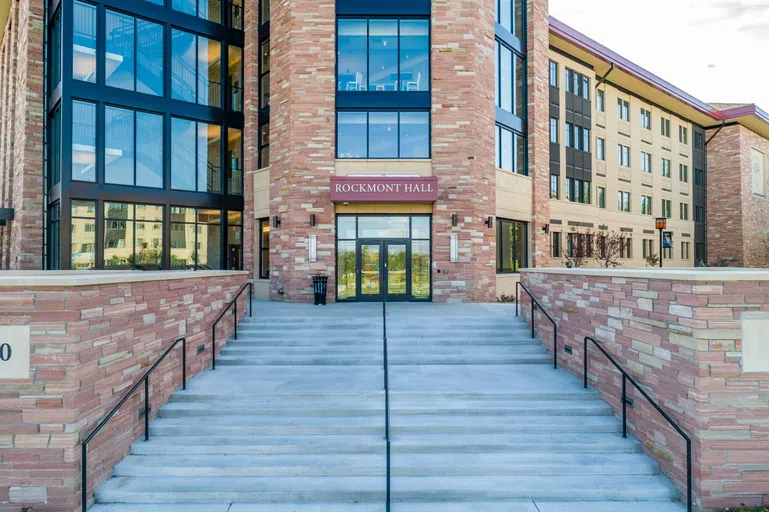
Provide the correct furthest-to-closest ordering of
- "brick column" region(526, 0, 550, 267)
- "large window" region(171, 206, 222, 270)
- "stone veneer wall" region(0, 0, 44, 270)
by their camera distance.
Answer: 1. "brick column" region(526, 0, 550, 267)
2. "large window" region(171, 206, 222, 270)
3. "stone veneer wall" region(0, 0, 44, 270)

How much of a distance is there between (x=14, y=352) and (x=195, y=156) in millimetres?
15944

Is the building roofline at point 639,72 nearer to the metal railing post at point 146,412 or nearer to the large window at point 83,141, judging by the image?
the large window at point 83,141

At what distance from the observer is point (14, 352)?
533 centimetres

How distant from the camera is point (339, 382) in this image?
8375mm

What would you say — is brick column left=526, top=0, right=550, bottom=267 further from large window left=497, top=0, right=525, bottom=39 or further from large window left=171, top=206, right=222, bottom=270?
large window left=171, top=206, right=222, bottom=270

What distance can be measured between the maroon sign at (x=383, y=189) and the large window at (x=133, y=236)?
8345mm

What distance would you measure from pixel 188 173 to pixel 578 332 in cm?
1717

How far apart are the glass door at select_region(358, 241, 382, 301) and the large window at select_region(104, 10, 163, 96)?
36.2 ft

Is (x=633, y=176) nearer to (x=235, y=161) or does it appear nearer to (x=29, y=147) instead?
(x=235, y=161)

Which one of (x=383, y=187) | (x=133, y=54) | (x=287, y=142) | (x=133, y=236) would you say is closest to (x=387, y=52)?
(x=287, y=142)

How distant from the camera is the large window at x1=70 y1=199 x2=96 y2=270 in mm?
16672

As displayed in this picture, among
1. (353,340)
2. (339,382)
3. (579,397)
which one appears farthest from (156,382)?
(579,397)

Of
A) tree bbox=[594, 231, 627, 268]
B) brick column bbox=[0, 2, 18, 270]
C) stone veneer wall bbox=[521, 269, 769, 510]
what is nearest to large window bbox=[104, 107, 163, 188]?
brick column bbox=[0, 2, 18, 270]

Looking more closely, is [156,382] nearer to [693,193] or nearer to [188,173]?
[188,173]
